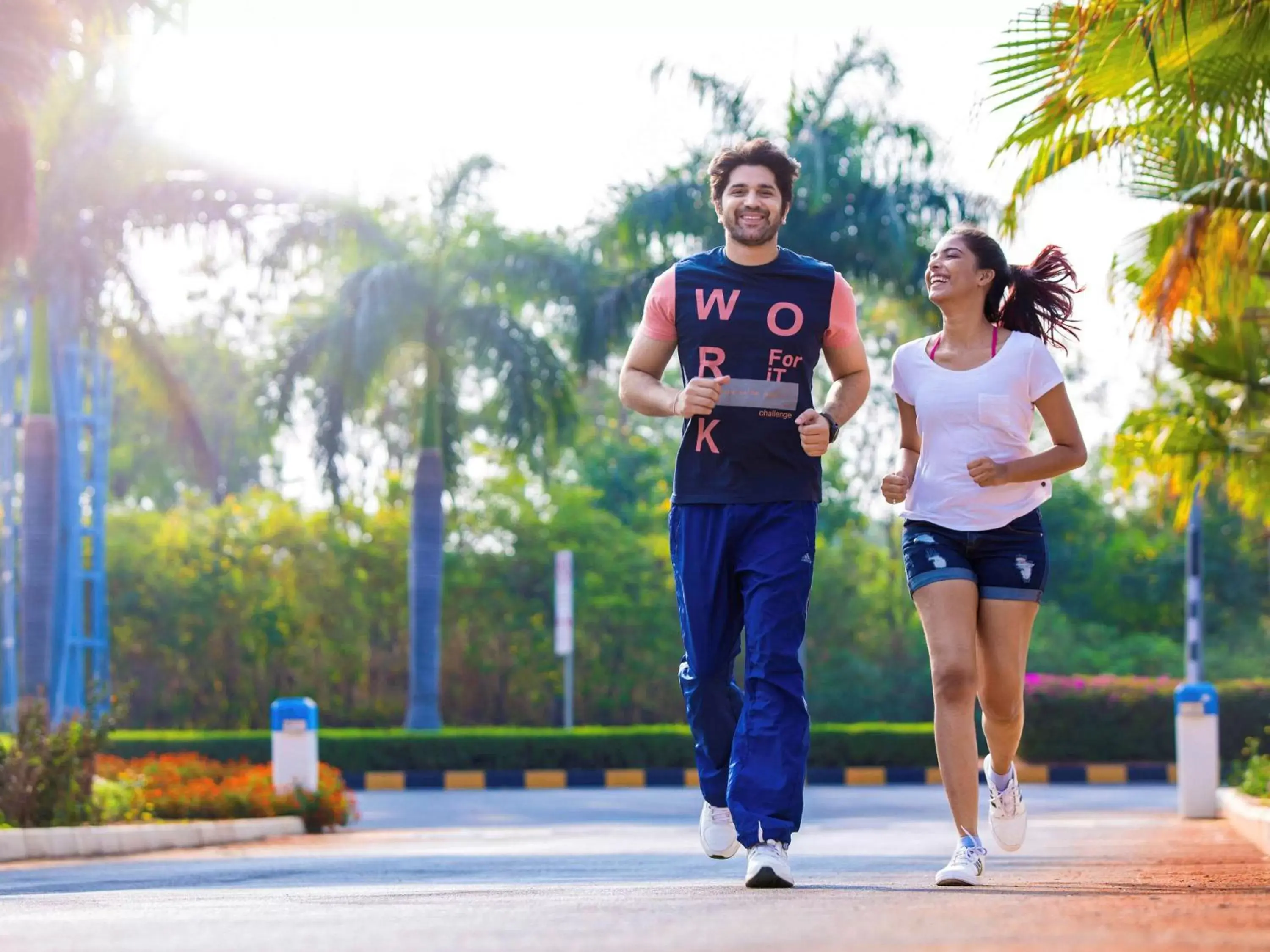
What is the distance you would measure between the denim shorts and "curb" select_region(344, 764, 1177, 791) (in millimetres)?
16415

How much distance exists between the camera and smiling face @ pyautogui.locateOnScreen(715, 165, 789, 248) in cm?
601

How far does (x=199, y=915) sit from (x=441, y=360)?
867 inches

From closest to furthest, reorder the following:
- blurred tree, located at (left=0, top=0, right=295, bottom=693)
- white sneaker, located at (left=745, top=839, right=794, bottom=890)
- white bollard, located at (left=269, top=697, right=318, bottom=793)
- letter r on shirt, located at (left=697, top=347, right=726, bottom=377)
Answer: white sneaker, located at (left=745, top=839, right=794, bottom=890) → letter r on shirt, located at (left=697, top=347, right=726, bottom=377) → white bollard, located at (left=269, top=697, right=318, bottom=793) → blurred tree, located at (left=0, top=0, right=295, bottom=693)

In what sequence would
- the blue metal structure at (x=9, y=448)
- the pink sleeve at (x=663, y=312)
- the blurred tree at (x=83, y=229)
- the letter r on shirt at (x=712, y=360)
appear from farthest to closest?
the blue metal structure at (x=9, y=448), the blurred tree at (x=83, y=229), the pink sleeve at (x=663, y=312), the letter r on shirt at (x=712, y=360)

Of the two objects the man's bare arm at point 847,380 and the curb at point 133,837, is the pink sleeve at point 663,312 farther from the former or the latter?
the curb at point 133,837

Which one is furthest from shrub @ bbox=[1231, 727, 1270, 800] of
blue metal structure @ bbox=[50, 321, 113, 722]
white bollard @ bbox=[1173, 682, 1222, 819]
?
blue metal structure @ bbox=[50, 321, 113, 722]

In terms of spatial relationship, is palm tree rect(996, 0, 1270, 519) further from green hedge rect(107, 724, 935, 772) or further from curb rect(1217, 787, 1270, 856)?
green hedge rect(107, 724, 935, 772)

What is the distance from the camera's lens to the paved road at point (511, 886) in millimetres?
3855

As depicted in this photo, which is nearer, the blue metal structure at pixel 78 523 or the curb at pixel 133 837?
the curb at pixel 133 837

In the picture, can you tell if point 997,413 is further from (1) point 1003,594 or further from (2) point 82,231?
(2) point 82,231

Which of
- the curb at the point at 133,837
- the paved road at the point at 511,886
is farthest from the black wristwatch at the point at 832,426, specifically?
the curb at the point at 133,837

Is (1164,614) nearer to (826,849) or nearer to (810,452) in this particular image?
(826,849)

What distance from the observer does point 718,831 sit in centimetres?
606

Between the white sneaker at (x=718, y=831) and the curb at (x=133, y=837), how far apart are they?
4.93m
